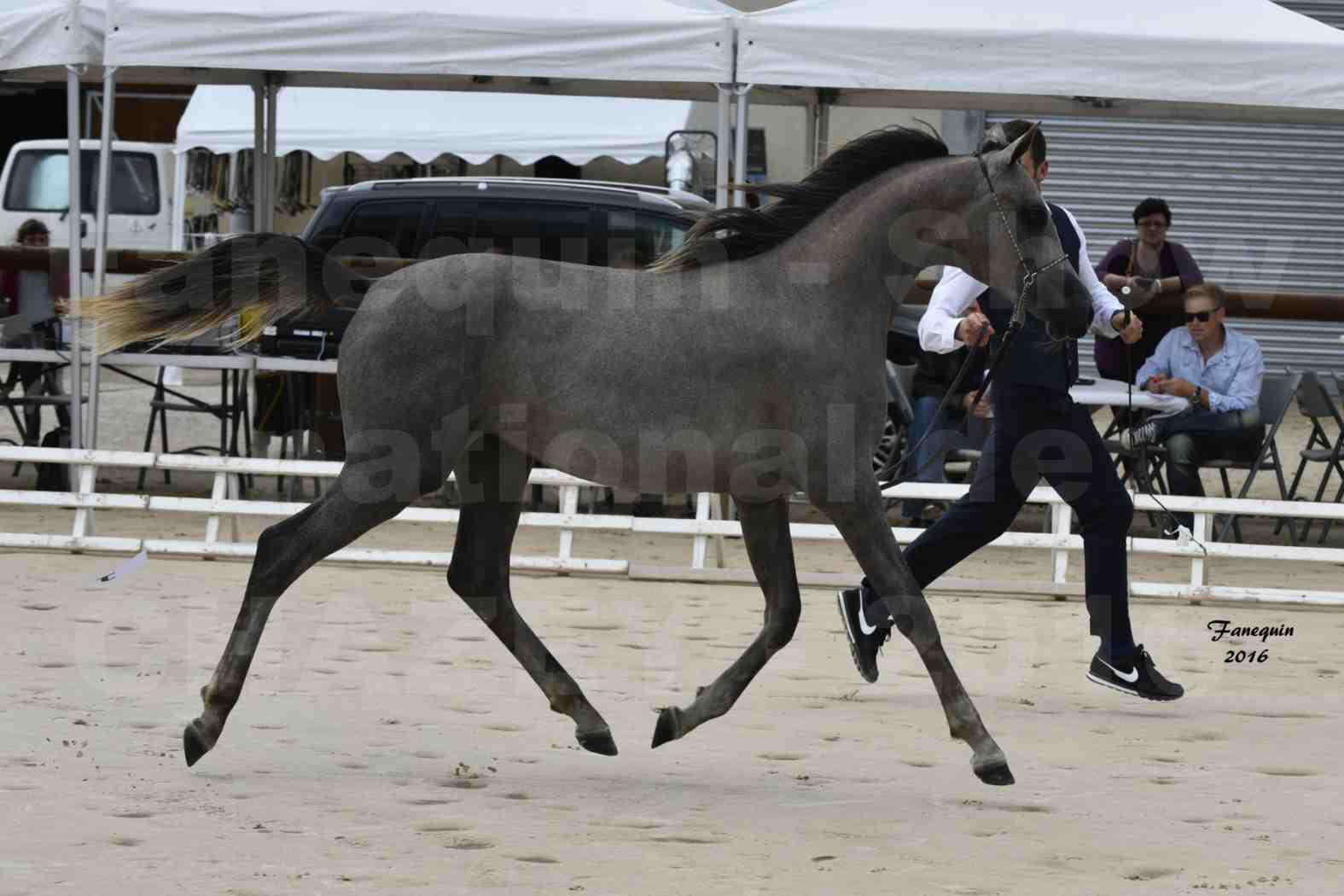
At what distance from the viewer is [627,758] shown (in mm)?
5340

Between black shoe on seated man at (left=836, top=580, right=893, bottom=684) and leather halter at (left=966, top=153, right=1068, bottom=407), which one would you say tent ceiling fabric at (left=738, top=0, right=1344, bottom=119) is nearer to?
black shoe on seated man at (left=836, top=580, right=893, bottom=684)

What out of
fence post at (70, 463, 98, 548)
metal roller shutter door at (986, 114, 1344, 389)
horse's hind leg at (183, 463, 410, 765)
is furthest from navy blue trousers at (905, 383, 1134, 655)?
metal roller shutter door at (986, 114, 1344, 389)

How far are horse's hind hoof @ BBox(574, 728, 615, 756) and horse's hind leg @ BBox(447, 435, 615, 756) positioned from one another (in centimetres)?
5

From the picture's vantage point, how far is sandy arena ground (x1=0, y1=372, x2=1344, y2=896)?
4.11 metres

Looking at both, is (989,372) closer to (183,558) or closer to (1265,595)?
(1265,595)

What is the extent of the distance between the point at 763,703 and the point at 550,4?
15.1 feet

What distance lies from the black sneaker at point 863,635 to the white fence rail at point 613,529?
255 cm

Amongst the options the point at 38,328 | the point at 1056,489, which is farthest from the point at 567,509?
the point at 38,328

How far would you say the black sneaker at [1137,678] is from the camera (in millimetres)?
6051

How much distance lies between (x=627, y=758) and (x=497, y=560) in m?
0.67

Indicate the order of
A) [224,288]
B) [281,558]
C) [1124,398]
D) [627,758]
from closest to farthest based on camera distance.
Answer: [281,558] < [224,288] < [627,758] < [1124,398]

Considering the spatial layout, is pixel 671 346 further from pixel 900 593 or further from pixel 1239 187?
pixel 1239 187

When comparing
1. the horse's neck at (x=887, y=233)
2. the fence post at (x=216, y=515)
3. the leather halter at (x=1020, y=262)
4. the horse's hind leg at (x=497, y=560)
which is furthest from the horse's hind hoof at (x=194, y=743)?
the fence post at (x=216, y=515)

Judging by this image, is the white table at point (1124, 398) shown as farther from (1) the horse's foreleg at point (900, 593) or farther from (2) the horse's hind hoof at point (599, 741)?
(2) the horse's hind hoof at point (599, 741)
